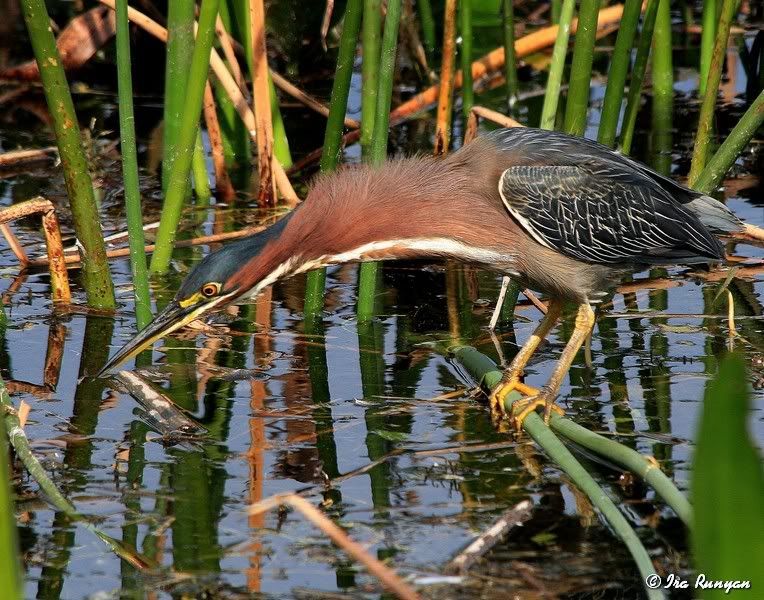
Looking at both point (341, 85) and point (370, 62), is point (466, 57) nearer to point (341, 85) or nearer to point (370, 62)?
point (370, 62)

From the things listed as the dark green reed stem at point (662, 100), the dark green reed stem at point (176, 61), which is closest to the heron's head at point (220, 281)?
the dark green reed stem at point (176, 61)

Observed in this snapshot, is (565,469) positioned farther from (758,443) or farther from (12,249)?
(12,249)

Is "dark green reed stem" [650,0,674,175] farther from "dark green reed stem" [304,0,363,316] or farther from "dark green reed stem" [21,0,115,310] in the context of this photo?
"dark green reed stem" [21,0,115,310]

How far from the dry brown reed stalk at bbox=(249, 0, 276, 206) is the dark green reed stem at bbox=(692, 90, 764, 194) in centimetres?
267

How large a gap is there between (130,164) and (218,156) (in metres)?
2.94

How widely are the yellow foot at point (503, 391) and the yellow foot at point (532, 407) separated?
0.21ft

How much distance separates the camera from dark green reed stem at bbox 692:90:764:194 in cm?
551

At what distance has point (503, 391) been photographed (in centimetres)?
513

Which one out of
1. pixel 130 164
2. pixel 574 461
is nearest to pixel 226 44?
pixel 130 164

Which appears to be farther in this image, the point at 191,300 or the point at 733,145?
the point at 733,145

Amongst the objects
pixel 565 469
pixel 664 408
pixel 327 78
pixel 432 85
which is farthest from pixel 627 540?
pixel 327 78

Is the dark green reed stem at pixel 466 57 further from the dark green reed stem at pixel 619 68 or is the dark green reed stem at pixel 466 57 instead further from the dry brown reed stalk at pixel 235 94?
the dark green reed stem at pixel 619 68

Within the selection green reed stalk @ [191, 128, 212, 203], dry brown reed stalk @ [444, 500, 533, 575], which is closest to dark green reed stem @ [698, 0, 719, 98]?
green reed stalk @ [191, 128, 212, 203]

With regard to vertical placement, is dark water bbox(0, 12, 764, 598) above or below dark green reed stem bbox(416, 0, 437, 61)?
below
